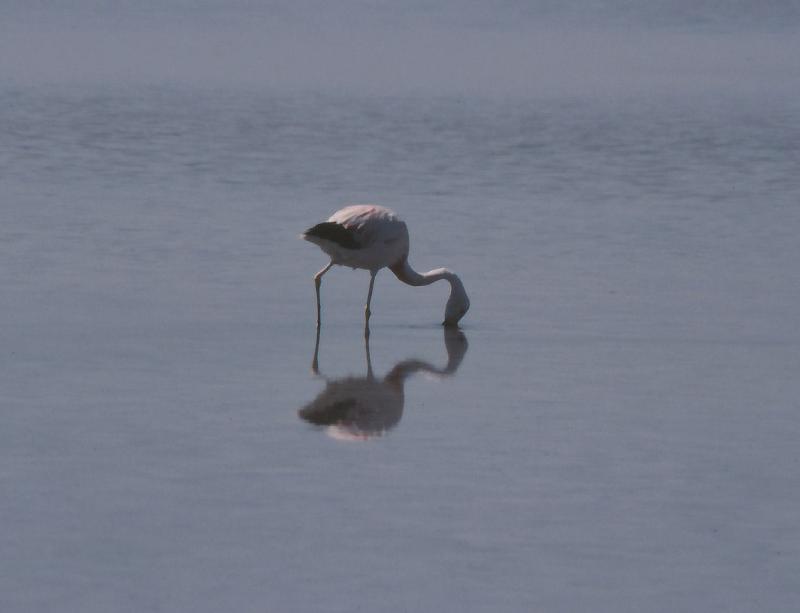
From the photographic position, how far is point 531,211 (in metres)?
22.0

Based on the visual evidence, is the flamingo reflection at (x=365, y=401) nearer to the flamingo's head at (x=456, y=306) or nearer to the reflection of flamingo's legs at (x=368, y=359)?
the reflection of flamingo's legs at (x=368, y=359)

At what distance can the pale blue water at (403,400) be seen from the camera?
26.0 ft

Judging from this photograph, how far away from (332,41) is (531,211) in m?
39.7

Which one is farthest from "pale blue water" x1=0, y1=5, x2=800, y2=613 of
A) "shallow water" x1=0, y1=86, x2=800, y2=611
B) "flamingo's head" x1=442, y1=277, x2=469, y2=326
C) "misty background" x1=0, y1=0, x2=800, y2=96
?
"misty background" x1=0, y1=0, x2=800, y2=96

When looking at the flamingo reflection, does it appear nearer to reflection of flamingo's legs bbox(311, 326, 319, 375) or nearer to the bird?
reflection of flamingo's legs bbox(311, 326, 319, 375)

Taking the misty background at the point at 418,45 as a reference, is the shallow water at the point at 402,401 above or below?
below

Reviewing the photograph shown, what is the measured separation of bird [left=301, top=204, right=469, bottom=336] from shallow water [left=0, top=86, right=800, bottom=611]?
27 cm

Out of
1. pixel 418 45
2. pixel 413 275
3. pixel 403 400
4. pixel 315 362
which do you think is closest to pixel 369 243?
pixel 413 275

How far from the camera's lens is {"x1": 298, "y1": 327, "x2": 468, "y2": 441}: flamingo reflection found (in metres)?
10.6

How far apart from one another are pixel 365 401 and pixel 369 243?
3.41 m

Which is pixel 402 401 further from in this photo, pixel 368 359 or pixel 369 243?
pixel 369 243

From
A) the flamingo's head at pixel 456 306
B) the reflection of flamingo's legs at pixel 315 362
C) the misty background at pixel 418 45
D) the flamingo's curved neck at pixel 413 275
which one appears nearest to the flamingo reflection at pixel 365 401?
the reflection of flamingo's legs at pixel 315 362

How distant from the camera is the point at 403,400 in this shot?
1156 centimetres

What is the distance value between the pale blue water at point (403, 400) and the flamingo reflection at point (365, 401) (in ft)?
0.12
